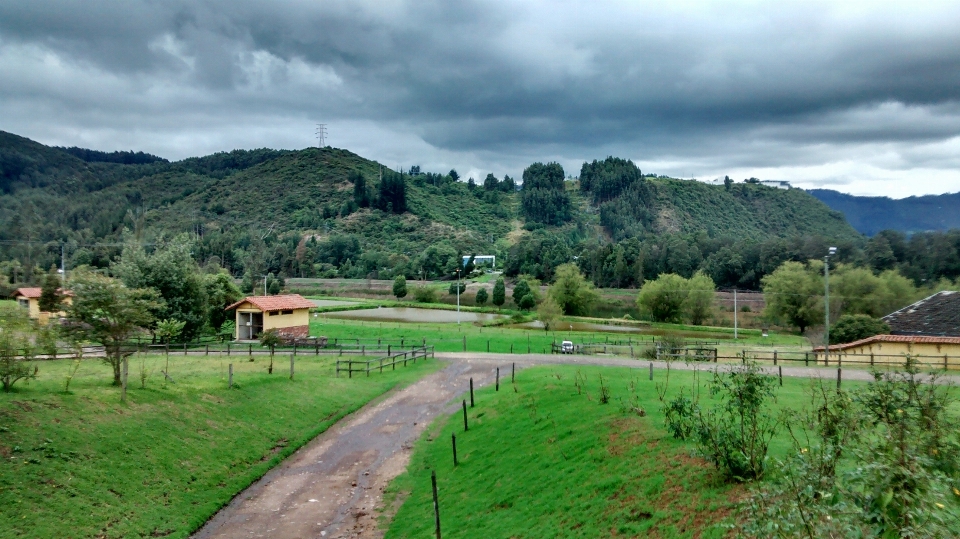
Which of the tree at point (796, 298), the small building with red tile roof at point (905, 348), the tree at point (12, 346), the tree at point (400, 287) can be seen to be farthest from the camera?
the tree at point (400, 287)

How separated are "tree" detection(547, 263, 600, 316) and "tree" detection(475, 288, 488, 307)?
13175mm

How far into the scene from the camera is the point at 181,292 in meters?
46.5

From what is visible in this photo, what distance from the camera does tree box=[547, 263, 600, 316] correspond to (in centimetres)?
8719

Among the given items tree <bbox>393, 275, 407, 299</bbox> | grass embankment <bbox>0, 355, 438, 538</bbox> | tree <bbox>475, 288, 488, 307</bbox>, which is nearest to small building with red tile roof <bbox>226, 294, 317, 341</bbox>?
grass embankment <bbox>0, 355, 438, 538</bbox>

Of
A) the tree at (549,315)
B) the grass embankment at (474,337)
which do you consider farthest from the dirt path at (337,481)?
the tree at (549,315)

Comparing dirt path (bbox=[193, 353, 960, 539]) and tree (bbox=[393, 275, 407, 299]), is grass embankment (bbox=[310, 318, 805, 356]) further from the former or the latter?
tree (bbox=[393, 275, 407, 299])

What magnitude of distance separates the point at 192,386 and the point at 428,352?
795 inches

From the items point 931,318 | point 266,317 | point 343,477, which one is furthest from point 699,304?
point 343,477

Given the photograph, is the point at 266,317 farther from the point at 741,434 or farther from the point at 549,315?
the point at 741,434

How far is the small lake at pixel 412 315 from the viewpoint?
239 feet

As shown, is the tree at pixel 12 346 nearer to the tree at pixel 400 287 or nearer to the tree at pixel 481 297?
the tree at pixel 481 297

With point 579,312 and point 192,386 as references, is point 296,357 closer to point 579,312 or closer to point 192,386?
point 192,386

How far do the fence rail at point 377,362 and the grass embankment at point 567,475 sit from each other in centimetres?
1138

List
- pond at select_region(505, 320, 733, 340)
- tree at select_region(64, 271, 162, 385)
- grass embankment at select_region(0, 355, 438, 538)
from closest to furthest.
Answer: grass embankment at select_region(0, 355, 438, 538) < tree at select_region(64, 271, 162, 385) < pond at select_region(505, 320, 733, 340)
